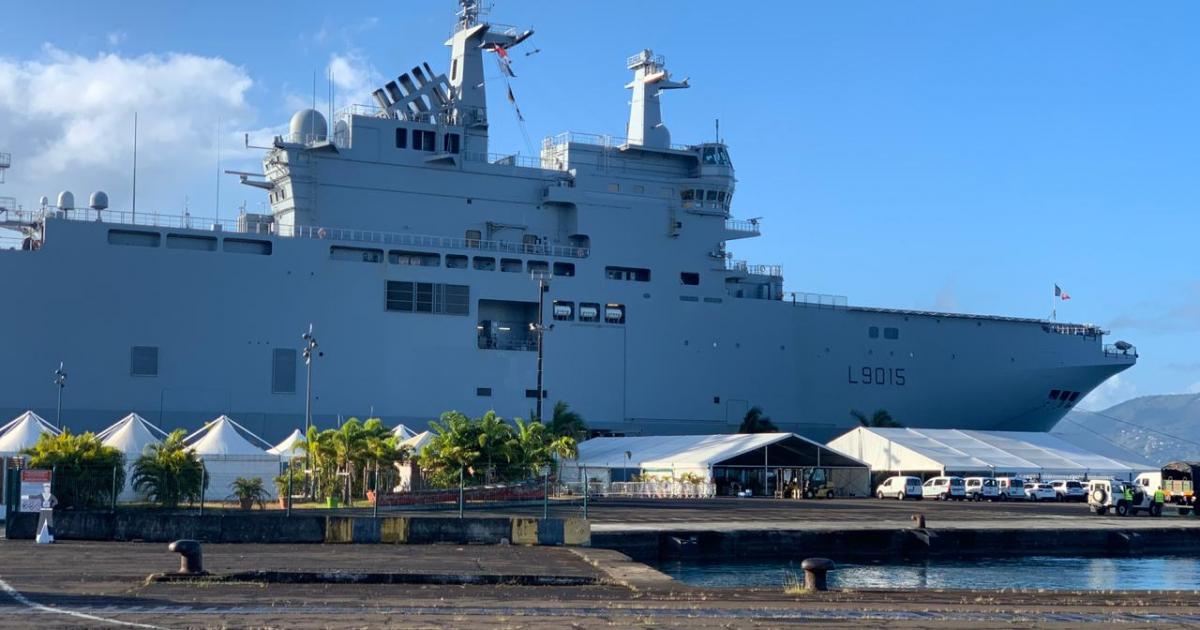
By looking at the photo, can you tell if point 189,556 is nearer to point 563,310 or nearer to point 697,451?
point 697,451

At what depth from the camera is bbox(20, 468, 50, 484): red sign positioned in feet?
81.7

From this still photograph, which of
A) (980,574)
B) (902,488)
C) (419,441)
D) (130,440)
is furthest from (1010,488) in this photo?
(130,440)

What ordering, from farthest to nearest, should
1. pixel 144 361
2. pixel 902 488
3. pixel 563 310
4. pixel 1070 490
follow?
pixel 563 310
pixel 144 361
pixel 1070 490
pixel 902 488

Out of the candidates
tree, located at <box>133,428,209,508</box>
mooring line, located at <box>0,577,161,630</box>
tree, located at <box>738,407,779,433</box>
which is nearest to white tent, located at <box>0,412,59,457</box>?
tree, located at <box>133,428,209,508</box>

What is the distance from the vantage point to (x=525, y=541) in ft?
75.6

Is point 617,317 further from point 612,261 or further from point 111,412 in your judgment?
point 111,412

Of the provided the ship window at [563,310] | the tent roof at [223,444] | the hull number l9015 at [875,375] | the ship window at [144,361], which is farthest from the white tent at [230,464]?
the hull number l9015 at [875,375]

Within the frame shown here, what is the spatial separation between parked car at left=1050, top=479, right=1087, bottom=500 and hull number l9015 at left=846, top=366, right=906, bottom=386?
1425 centimetres

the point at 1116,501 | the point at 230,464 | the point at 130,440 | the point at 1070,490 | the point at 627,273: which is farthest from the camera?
the point at 627,273

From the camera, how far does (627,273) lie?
2329 inches

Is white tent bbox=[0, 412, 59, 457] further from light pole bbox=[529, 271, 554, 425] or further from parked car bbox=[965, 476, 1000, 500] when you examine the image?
parked car bbox=[965, 476, 1000, 500]

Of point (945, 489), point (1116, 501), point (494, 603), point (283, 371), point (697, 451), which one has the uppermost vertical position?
point (283, 371)

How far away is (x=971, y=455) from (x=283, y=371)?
26578 millimetres

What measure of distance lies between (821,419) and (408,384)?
789 inches
